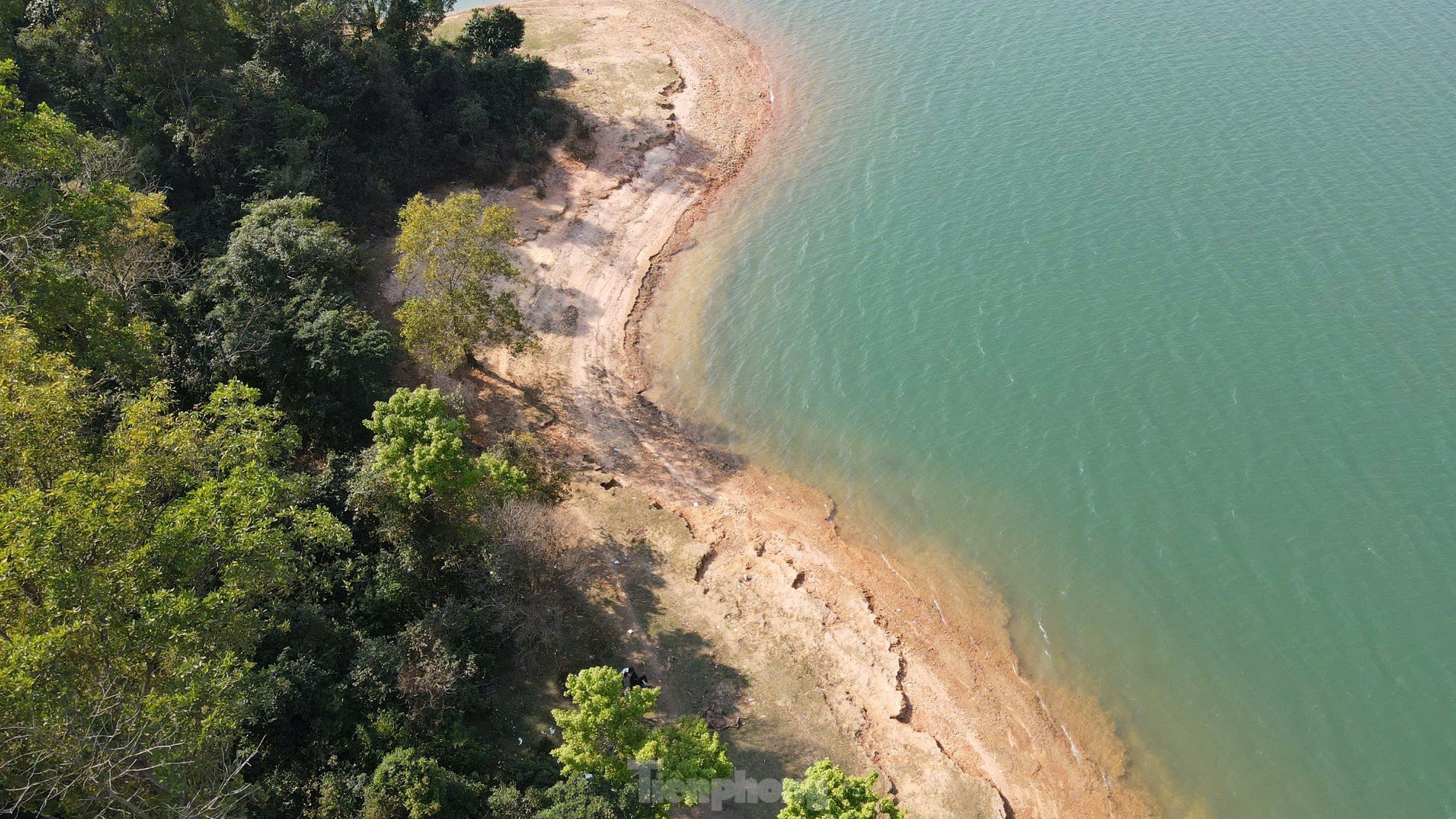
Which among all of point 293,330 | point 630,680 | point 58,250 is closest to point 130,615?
point 630,680

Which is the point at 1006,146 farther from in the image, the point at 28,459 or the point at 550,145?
the point at 28,459

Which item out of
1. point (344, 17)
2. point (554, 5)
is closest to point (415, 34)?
point (344, 17)

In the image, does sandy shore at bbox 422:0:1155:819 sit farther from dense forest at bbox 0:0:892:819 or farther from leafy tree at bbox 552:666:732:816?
leafy tree at bbox 552:666:732:816

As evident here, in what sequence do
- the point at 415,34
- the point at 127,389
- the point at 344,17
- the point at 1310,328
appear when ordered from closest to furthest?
the point at 127,389, the point at 1310,328, the point at 344,17, the point at 415,34

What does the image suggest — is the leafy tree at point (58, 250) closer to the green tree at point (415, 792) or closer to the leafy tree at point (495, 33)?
the green tree at point (415, 792)

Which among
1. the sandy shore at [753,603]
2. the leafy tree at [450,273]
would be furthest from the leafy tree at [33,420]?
the sandy shore at [753,603]
